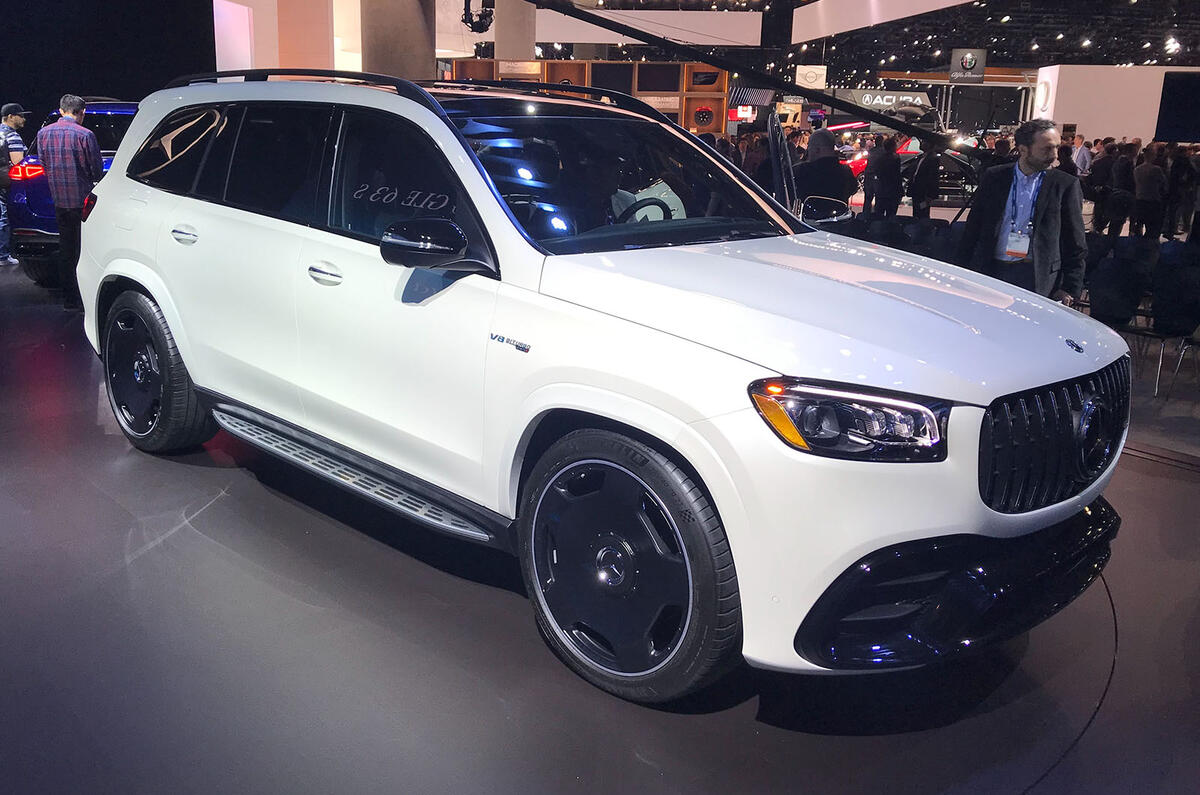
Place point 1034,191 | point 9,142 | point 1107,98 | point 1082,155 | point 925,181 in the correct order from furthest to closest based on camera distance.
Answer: point 1107,98 → point 1082,155 → point 925,181 → point 9,142 → point 1034,191

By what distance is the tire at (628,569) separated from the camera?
8.18 ft

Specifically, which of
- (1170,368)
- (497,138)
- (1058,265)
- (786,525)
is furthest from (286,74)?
(1170,368)

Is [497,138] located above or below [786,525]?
above

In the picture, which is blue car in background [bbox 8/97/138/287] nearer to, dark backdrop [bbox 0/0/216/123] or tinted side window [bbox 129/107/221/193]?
tinted side window [bbox 129/107/221/193]

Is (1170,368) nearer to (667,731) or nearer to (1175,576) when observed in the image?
(1175,576)

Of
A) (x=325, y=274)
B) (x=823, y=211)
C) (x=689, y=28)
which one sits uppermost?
(x=689, y=28)

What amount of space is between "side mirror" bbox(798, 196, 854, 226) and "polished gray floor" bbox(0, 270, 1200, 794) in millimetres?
1844

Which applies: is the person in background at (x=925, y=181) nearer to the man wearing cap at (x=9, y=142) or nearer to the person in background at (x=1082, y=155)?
the person in background at (x=1082, y=155)

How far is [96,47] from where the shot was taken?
575 inches

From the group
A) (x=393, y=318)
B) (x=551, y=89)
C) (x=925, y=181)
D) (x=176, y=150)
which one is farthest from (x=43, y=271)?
(x=925, y=181)

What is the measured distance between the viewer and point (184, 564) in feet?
12.1

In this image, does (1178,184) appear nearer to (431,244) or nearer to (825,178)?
(825,178)

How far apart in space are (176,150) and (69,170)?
17.3ft

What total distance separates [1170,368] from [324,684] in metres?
6.80
